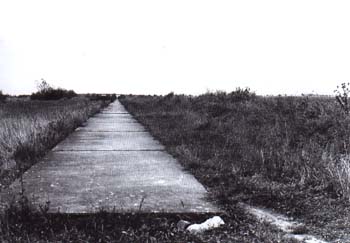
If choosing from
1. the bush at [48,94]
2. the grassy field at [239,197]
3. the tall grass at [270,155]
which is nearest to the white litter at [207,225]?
the grassy field at [239,197]

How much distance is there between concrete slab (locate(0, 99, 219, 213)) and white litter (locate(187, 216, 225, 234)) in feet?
0.92

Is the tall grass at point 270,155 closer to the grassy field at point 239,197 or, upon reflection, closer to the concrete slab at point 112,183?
the grassy field at point 239,197

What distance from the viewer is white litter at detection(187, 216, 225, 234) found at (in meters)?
3.54

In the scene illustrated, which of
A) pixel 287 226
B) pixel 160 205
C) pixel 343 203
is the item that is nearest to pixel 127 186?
pixel 160 205

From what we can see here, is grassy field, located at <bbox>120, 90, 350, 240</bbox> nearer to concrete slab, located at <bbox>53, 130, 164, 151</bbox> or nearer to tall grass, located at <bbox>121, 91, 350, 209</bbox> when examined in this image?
tall grass, located at <bbox>121, 91, 350, 209</bbox>

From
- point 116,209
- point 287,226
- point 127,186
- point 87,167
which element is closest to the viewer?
point 287,226

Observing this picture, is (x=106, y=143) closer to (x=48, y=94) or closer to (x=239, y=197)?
(x=239, y=197)

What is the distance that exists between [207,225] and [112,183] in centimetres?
186

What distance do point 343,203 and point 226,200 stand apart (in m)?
1.21

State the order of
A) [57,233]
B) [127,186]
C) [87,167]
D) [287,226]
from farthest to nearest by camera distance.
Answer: [87,167] < [127,186] < [287,226] < [57,233]

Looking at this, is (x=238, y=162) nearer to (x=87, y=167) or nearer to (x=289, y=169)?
(x=289, y=169)

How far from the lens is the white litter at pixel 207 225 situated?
354 centimetres

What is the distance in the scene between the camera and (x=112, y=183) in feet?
16.8

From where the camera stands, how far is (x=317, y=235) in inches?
137
